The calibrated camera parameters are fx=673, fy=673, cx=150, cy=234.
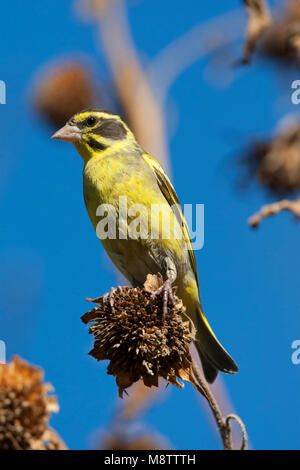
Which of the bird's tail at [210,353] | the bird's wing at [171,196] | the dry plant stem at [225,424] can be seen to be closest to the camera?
the dry plant stem at [225,424]

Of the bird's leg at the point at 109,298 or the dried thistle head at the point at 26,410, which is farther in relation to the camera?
the bird's leg at the point at 109,298

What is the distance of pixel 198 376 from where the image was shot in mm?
3311

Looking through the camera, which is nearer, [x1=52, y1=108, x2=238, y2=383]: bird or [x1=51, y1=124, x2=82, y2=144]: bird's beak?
[x1=52, y1=108, x2=238, y2=383]: bird

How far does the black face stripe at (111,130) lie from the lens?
5562 millimetres

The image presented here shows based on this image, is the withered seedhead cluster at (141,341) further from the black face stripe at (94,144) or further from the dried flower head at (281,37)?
the dried flower head at (281,37)

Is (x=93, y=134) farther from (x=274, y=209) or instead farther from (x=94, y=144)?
(x=274, y=209)

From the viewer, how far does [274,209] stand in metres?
3.78

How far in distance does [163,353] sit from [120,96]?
3.59 metres

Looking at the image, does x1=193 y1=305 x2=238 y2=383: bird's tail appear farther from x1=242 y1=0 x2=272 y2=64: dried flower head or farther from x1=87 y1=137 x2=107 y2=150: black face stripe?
x1=242 y1=0 x2=272 y2=64: dried flower head

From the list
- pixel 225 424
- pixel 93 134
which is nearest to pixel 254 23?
pixel 93 134

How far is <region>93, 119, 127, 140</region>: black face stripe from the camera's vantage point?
Answer: 18.2 feet

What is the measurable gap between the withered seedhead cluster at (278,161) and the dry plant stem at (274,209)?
1.83m

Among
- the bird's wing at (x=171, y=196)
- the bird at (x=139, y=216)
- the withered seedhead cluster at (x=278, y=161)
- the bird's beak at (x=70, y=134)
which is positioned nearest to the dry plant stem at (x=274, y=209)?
the bird at (x=139, y=216)

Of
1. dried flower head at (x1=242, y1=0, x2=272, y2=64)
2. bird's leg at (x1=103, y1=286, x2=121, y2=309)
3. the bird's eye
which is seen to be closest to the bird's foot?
bird's leg at (x1=103, y1=286, x2=121, y2=309)
